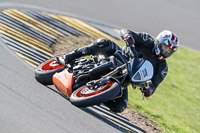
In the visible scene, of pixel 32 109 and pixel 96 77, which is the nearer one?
pixel 32 109

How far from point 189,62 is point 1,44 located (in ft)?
25.1

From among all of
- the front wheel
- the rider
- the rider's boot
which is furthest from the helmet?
the front wheel

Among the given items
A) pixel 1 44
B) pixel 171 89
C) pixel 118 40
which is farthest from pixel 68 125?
pixel 118 40

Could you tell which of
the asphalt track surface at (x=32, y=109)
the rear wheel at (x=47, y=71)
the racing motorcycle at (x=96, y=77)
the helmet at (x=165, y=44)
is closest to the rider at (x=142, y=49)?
the helmet at (x=165, y=44)

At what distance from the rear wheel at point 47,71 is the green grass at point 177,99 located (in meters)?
1.97

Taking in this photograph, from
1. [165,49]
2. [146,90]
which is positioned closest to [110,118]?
[146,90]

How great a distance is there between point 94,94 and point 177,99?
4740 millimetres

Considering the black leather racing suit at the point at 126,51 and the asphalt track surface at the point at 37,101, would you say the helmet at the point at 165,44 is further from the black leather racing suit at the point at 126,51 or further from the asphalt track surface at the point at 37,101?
the asphalt track surface at the point at 37,101

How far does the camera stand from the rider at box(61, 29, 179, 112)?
700cm

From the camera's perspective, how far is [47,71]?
7219mm

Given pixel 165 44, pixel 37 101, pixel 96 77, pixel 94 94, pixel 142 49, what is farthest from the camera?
pixel 142 49

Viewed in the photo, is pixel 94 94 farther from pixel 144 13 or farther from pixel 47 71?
pixel 144 13

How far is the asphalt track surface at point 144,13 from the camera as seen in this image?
13.3m

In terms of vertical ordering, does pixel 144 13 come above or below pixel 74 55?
below
